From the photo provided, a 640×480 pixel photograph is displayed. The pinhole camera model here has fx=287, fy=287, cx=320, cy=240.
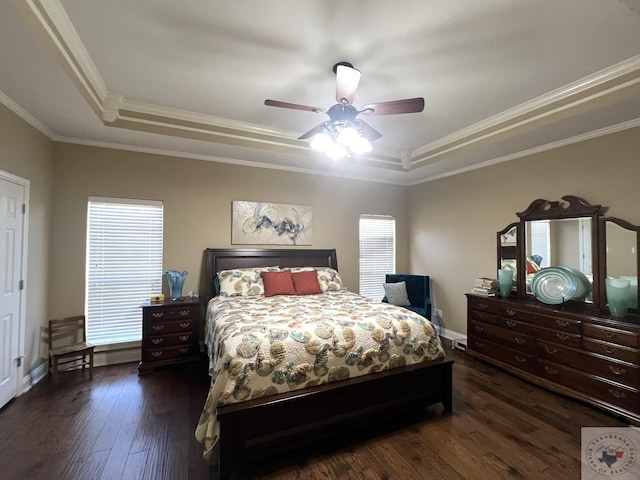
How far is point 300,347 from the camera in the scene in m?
2.06

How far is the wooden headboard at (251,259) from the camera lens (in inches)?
151

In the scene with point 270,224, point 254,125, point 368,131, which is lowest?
point 270,224

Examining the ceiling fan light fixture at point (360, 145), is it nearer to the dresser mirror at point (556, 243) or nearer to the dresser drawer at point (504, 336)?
the dresser mirror at point (556, 243)

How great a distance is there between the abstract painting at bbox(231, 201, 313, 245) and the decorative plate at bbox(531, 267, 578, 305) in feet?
9.78

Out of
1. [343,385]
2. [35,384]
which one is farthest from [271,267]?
[35,384]

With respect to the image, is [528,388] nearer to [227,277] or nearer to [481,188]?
[481,188]

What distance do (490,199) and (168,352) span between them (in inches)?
180

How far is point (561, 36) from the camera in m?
2.00

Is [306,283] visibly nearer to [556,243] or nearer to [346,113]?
[346,113]

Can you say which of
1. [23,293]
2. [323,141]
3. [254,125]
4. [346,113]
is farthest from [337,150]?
[23,293]

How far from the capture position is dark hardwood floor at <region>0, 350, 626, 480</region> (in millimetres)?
1850

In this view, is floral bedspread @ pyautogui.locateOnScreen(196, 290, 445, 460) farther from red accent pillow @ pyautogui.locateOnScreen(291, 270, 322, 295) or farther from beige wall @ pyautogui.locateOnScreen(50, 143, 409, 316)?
beige wall @ pyautogui.locateOnScreen(50, 143, 409, 316)

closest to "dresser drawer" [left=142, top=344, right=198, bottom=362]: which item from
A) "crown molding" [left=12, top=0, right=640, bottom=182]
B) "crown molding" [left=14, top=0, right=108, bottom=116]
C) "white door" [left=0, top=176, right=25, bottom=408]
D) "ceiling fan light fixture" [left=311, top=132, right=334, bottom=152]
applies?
"white door" [left=0, top=176, right=25, bottom=408]

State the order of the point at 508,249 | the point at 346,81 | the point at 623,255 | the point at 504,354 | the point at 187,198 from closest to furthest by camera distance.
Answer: the point at 346,81
the point at 623,255
the point at 504,354
the point at 508,249
the point at 187,198
